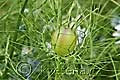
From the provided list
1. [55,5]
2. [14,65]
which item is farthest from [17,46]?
[55,5]

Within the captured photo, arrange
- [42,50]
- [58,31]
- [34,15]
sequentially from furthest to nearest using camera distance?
[34,15], [42,50], [58,31]

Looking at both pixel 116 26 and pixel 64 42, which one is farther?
pixel 116 26

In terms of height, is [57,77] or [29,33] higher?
[29,33]

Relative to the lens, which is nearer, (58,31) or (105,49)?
(58,31)

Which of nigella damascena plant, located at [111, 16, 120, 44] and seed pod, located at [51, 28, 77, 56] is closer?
seed pod, located at [51, 28, 77, 56]

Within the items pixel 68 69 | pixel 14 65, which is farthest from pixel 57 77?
pixel 14 65

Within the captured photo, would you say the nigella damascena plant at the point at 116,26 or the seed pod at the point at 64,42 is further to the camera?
the nigella damascena plant at the point at 116,26

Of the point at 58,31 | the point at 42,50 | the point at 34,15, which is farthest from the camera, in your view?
the point at 34,15

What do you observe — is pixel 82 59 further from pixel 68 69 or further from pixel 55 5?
pixel 55 5
